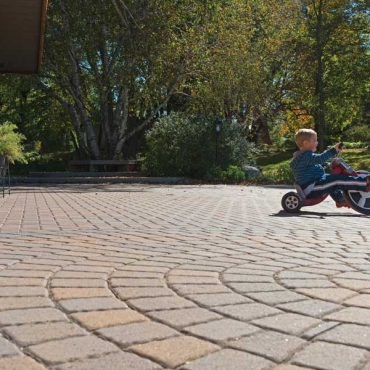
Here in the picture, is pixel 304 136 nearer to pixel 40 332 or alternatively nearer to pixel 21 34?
pixel 21 34

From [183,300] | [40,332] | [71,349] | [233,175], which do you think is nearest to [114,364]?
[71,349]

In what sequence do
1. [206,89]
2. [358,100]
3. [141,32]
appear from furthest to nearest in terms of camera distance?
[358,100]
[206,89]
[141,32]

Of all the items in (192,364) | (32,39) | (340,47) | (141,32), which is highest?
(340,47)

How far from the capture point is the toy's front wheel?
9156 millimetres

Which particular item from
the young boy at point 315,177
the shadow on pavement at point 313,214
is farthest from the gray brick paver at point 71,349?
the young boy at point 315,177

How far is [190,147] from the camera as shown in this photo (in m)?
24.9

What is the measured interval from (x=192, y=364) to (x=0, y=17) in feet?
35.0

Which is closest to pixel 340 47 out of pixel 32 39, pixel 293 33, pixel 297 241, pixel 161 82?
pixel 293 33

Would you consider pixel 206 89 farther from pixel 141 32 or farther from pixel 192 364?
pixel 192 364

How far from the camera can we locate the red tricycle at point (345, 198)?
351 inches

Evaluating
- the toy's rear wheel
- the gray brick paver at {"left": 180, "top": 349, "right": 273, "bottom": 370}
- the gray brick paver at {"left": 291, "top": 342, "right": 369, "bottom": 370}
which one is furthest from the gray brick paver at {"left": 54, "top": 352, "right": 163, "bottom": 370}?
the toy's rear wheel

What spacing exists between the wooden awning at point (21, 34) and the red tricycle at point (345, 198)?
5.21 metres

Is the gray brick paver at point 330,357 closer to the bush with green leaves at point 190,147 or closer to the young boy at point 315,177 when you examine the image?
the young boy at point 315,177

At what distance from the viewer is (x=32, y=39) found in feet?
42.1
